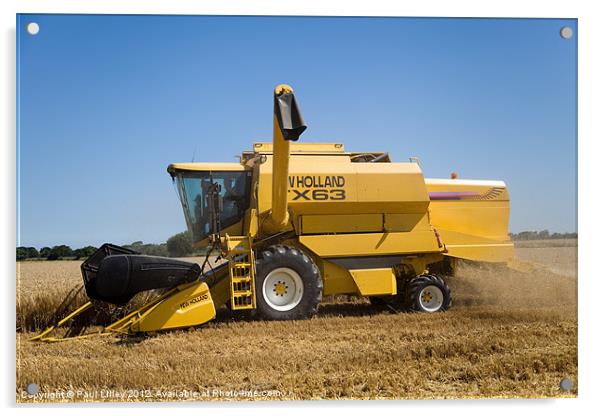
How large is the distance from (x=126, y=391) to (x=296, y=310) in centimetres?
310

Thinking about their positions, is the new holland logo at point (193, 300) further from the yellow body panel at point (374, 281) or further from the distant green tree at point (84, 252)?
the yellow body panel at point (374, 281)

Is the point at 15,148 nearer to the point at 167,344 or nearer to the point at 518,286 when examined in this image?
the point at 167,344

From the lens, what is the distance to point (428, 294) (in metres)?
8.89

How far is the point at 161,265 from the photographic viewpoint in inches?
280

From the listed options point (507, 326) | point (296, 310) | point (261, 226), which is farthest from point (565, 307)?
point (261, 226)

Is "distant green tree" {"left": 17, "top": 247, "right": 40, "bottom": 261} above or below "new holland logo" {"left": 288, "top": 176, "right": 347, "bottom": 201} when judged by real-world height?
below

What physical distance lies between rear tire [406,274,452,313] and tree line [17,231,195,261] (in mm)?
3060

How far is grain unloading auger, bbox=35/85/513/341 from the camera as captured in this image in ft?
24.4

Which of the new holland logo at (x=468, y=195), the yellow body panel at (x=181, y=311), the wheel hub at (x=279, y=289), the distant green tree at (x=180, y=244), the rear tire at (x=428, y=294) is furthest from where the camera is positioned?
the new holland logo at (x=468, y=195)

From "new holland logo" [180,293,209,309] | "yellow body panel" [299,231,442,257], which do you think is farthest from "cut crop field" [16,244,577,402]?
"yellow body panel" [299,231,442,257]

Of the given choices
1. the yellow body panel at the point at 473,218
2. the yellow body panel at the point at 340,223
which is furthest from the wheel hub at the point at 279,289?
the yellow body panel at the point at 473,218

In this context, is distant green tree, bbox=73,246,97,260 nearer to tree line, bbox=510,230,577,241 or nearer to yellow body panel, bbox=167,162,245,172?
yellow body panel, bbox=167,162,245,172

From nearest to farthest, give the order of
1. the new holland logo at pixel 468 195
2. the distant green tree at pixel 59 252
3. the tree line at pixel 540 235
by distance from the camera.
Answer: the tree line at pixel 540 235 → the distant green tree at pixel 59 252 → the new holland logo at pixel 468 195

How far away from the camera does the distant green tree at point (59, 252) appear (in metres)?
6.07
